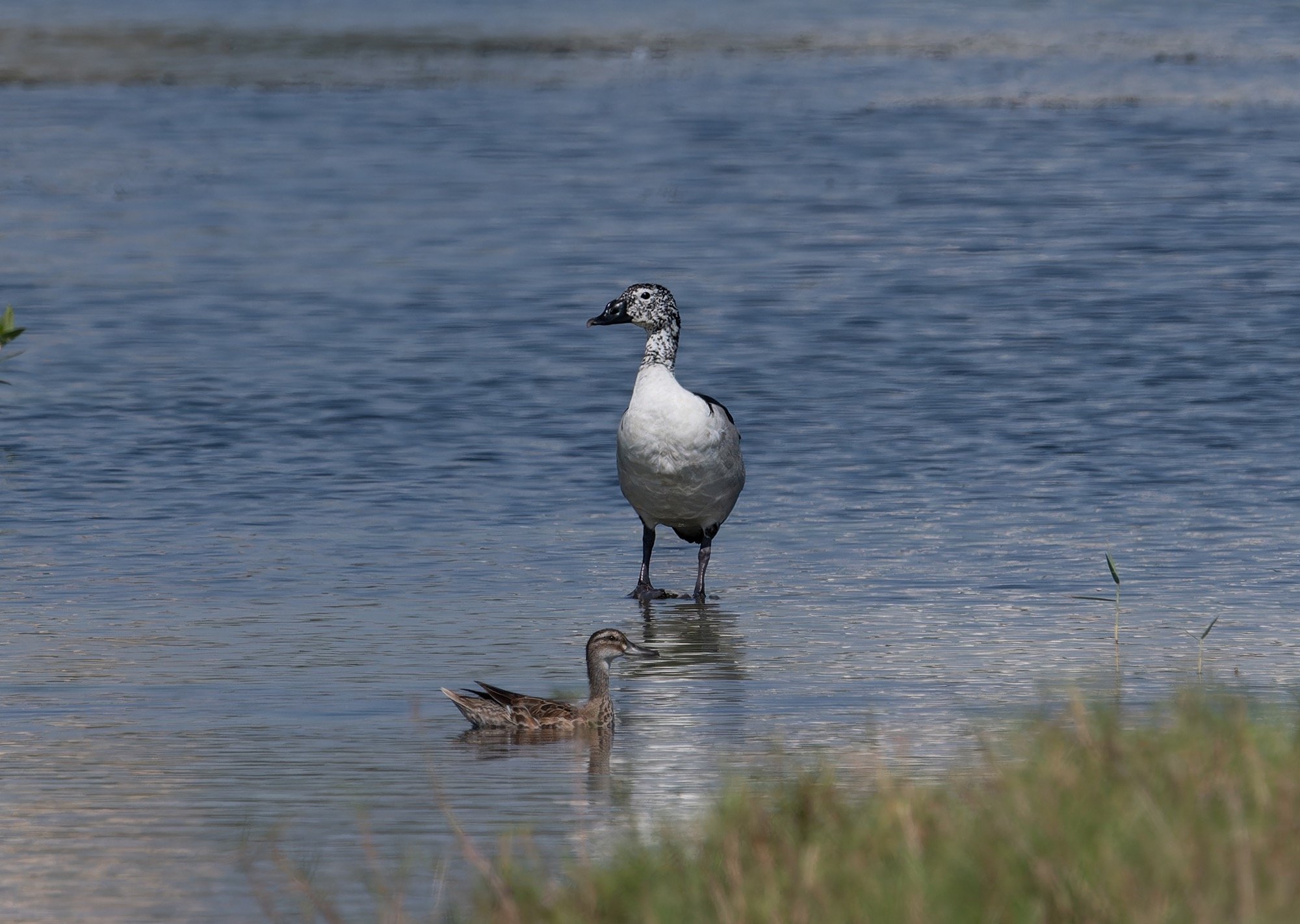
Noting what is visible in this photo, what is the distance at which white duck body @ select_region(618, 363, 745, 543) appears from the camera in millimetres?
13914

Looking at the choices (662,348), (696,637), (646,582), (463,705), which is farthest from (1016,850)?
(662,348)

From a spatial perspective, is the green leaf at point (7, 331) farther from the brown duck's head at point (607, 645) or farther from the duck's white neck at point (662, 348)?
the duck's white neck at point (662, 348)

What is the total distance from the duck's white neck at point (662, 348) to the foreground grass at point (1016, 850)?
7.22 meters

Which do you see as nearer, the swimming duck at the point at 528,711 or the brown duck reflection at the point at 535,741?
the brown duck reflection at the point at 535,741

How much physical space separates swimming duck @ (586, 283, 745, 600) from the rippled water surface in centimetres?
42

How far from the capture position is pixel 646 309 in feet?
48.8

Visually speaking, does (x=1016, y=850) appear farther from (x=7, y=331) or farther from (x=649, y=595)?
(x=649, y=595)

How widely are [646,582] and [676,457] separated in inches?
31.5

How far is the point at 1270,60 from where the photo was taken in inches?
1636

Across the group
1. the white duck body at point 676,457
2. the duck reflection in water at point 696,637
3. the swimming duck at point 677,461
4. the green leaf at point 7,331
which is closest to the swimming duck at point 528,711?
the duck reflection in water at point 696,637

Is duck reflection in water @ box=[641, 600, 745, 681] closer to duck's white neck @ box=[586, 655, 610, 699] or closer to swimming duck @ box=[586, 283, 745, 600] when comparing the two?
swimming duck @ box=[586, 283, 745, 600]

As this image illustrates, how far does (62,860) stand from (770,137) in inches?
1094

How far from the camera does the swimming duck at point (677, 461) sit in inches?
548

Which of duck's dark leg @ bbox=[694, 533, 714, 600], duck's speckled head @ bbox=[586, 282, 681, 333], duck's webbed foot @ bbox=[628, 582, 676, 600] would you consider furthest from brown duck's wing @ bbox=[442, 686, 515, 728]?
duck's speckled head @ bbox=[586, 282, 681, 333]
